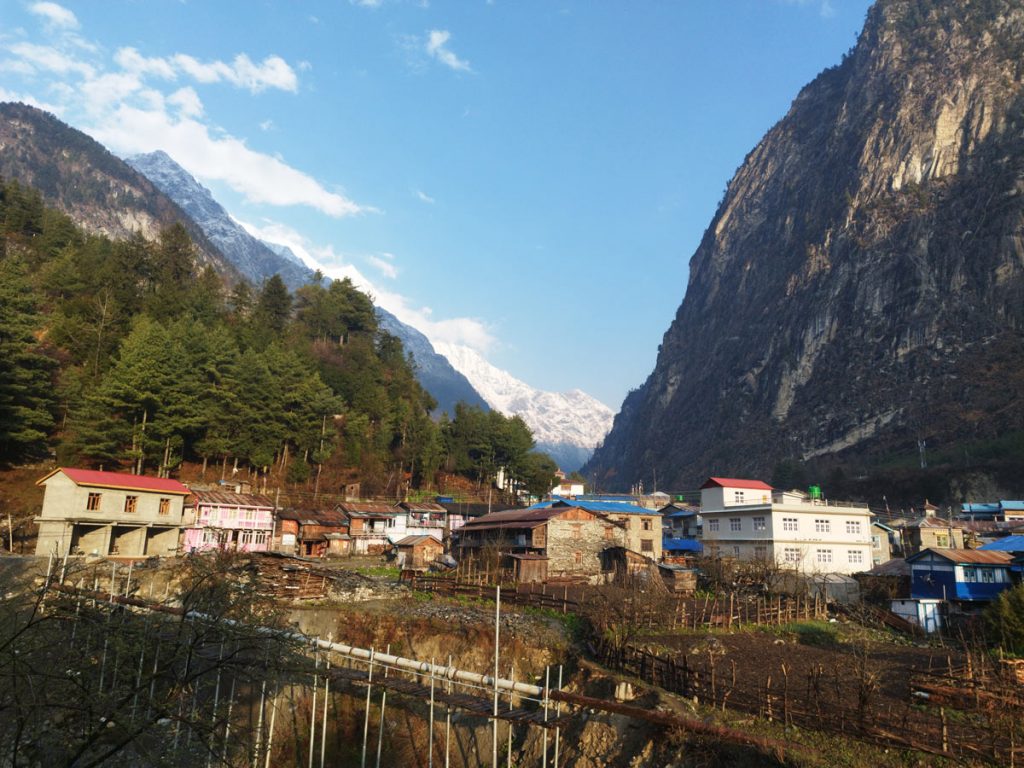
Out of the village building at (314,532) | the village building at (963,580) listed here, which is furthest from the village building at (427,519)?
the village building at (963,580)

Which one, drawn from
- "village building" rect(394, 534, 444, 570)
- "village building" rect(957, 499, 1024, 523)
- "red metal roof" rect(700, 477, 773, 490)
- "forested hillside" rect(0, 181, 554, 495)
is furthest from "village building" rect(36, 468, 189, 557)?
"village building" rect(957, 499, 1024, 523)

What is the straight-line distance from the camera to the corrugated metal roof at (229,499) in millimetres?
46281

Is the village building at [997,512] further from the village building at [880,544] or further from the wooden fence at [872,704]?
the wooden fence at [872,704]

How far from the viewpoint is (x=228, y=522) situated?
1858 inches

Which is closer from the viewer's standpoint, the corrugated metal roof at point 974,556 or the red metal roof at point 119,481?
the corrugated metal roof at point 974,556

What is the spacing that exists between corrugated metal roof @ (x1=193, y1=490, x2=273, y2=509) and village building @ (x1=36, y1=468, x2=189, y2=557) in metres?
1.53

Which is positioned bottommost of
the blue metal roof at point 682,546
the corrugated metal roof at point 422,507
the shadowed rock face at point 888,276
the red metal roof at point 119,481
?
the blue metal roof at point 682,546

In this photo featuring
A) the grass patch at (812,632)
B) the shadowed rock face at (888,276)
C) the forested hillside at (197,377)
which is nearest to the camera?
the grass patch at (812,632)

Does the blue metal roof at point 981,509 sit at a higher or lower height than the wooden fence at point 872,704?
higher

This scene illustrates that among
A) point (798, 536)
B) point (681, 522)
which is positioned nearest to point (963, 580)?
point (798, 536)

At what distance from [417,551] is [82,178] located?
Answer: 18191cm

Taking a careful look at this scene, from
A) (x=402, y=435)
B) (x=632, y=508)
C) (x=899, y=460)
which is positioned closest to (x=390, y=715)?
(x=632, y=508)

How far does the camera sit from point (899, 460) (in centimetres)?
10375

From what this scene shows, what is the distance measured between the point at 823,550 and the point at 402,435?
1699 inches
